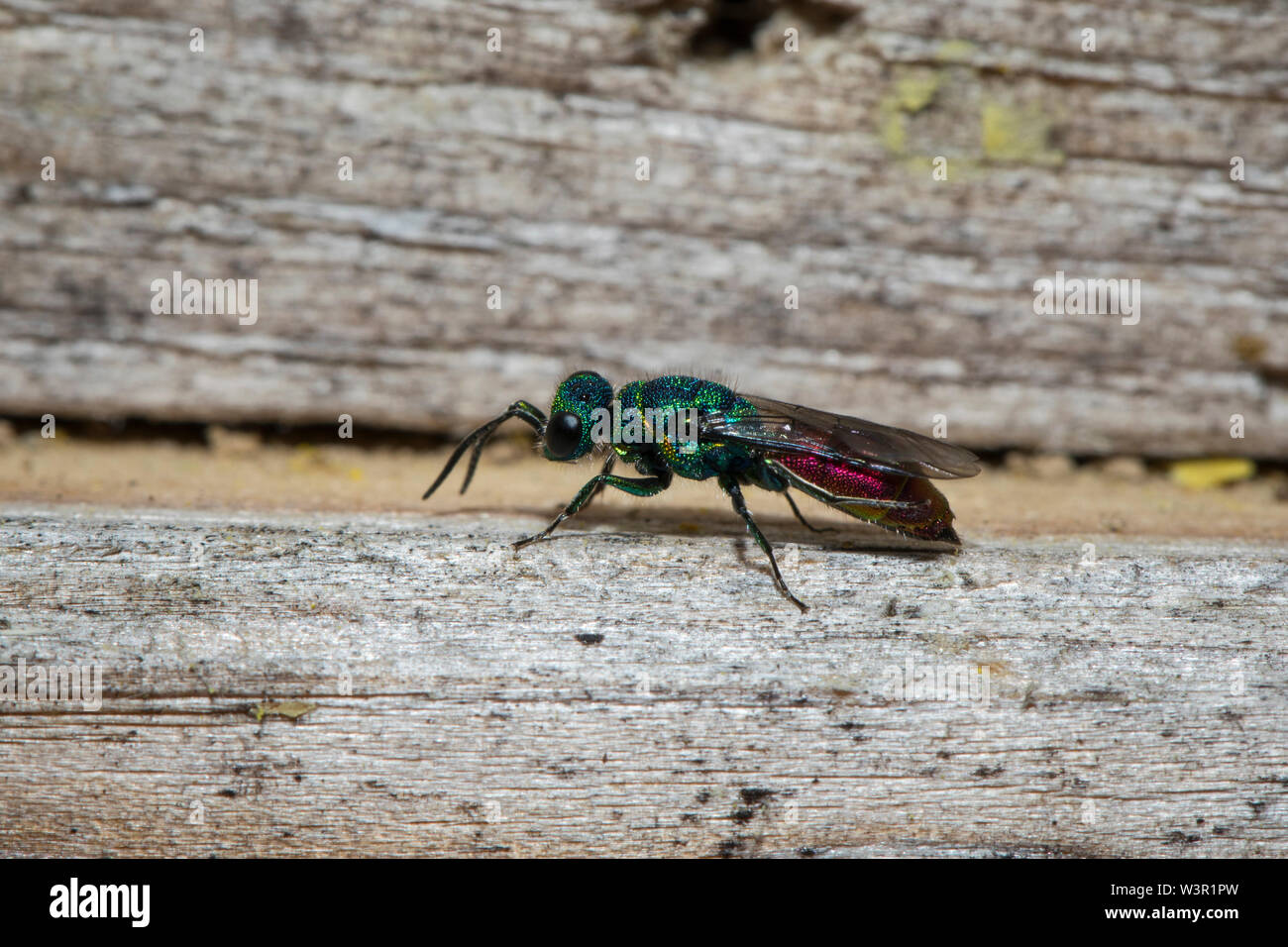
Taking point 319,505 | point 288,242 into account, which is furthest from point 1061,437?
point 288,242

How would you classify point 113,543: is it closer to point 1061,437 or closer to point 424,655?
point 424,655

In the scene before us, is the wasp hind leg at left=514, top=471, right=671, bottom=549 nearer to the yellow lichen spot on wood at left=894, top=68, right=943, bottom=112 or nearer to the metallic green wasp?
the metallic green wasp

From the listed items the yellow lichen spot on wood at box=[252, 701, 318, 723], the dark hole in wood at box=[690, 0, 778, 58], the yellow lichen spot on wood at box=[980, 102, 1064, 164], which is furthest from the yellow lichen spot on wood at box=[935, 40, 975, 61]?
the yellow lichen spot on wood at box=[252, 701, 318, 723]

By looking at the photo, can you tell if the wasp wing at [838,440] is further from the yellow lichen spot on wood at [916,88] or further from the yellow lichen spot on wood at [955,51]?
the yellow lichen spot on wood at [955,51]

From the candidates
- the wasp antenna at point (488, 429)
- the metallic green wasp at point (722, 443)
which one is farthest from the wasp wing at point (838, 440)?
the wasp antenna at point (488, 429)

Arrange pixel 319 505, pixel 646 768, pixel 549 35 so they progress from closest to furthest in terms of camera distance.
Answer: pixel 646 768 < pixel 319 505 < pixel 549 35

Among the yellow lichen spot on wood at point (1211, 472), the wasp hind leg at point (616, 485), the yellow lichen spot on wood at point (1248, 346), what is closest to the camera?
the wasp hind leg at point (616, 485)

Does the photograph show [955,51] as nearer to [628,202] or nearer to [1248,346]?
[628,202]
